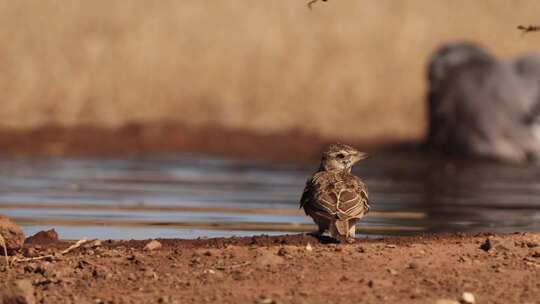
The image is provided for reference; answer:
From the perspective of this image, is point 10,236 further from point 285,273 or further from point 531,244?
point 531,244

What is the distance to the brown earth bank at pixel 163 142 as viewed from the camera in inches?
1067

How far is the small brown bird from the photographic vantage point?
10273mm

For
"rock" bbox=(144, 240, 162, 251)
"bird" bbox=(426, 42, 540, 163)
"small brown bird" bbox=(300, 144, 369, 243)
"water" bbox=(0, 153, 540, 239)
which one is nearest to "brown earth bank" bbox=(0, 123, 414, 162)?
"water" bbox=(0, 153, 540, 239)

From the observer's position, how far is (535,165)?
25.4 m

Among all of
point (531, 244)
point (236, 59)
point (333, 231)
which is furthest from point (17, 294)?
point (236, 59)

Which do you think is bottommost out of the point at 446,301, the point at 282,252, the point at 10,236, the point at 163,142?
the point at 446,301

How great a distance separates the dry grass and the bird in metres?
2.57

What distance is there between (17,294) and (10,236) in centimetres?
229

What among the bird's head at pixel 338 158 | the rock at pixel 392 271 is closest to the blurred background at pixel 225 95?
the bird's head at pixel 338 158

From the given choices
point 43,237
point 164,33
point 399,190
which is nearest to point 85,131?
point 164,33

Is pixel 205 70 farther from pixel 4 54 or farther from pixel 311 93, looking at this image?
pixel 4 54

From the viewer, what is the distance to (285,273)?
8742mm

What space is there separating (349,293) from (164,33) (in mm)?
29330

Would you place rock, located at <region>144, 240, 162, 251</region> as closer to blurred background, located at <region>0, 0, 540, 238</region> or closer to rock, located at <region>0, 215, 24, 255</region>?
rock, located at <region>0, 215, 24, 255</region>
